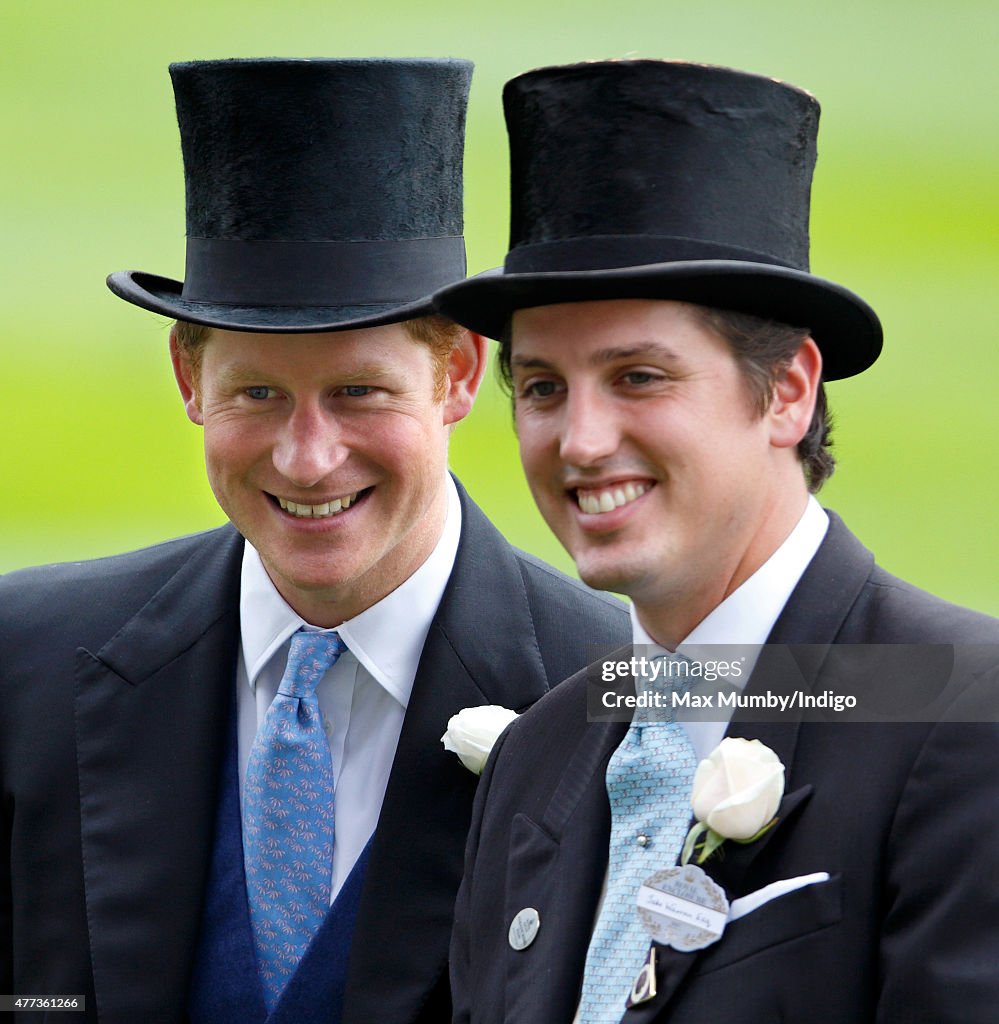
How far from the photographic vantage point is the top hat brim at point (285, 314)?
2.72 m

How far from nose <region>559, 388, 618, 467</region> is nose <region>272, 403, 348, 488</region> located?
785 mm

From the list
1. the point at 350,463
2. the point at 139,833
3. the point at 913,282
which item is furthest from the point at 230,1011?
the point at 913,282

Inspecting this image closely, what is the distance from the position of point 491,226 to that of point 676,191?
3.77m

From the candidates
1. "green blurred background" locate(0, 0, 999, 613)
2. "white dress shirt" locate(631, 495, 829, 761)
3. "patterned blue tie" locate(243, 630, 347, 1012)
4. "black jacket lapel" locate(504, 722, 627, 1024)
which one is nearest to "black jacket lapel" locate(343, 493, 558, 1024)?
"patterned blue tie" locate(243, 630, 347, 1012)

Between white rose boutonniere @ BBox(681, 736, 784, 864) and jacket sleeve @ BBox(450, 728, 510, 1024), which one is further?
jacket sleeve @ BBox(450, 728, 510, 1024)

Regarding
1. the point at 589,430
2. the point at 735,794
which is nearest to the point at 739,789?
the point at 735,794

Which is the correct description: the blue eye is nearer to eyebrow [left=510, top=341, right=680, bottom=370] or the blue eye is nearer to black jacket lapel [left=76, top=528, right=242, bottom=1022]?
eyebrow [left=510, top=341, right=680, bottom=370]

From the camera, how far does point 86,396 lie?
215 inches

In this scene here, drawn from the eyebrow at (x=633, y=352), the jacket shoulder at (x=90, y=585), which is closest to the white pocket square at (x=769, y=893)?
the eyebrow at (x=633, y=352)

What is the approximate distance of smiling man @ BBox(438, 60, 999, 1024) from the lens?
1.87m

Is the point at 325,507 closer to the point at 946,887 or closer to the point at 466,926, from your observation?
the point at 466,926

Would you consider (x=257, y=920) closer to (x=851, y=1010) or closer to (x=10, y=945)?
(x=10, y=945)

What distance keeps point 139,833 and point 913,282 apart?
371 centimetres

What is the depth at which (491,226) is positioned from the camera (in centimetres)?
583
